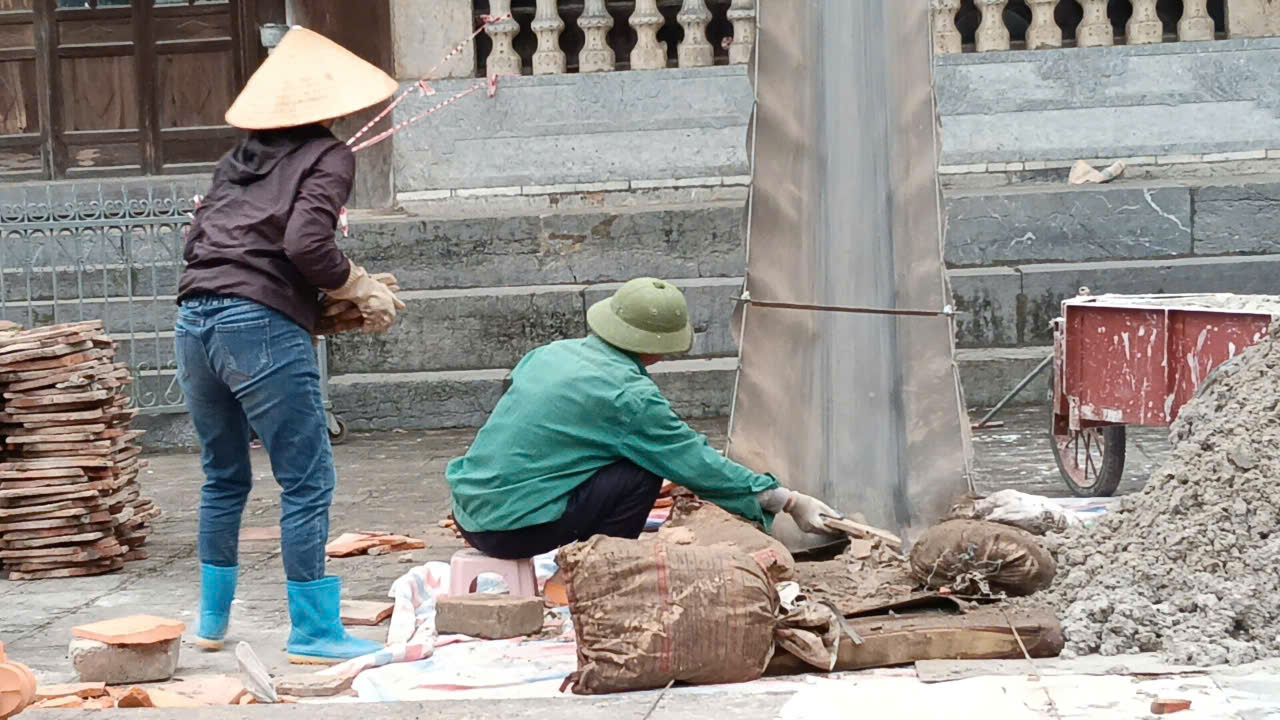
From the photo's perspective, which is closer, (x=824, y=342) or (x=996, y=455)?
(x=824, y=342)

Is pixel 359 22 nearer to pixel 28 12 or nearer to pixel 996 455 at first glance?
pixel 28 12

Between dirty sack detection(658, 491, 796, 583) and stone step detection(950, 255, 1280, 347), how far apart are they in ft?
15.7

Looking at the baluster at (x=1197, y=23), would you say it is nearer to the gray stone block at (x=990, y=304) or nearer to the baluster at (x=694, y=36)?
the gray stone block at (x=990, y=304)

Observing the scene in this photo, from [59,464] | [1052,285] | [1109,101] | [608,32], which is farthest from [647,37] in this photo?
[59,464]

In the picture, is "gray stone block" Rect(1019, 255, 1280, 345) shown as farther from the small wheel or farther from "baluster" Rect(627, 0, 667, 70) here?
the small wheel

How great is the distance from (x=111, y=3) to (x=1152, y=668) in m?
10.6

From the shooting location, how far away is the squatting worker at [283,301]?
543 centimetres

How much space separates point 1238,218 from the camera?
10992 mm

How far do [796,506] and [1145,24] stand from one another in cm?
674

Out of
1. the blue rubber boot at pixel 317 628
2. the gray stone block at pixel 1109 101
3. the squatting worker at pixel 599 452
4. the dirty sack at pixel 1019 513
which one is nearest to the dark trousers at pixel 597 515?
the squatting worker at pixel 599 452

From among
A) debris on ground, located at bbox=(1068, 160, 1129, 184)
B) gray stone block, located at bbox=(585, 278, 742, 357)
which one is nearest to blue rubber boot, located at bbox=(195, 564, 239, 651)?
Result: gray stone block, located at bbox=(585, 278, 742, 357)

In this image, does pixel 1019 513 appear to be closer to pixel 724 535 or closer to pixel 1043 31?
pixel 724 535

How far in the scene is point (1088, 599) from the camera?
206 inches

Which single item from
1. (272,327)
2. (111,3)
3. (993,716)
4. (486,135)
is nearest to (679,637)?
(993,716)
